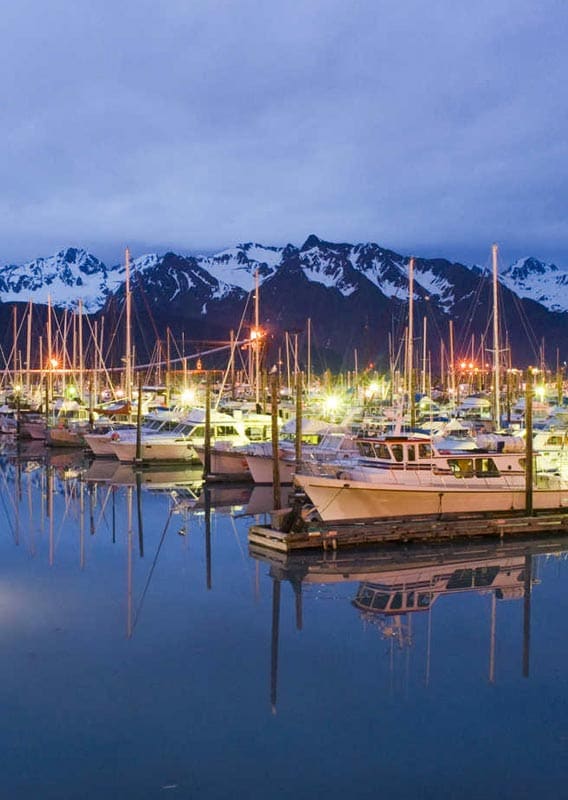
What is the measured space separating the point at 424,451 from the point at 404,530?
336 cm

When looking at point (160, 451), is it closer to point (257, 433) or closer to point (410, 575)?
point (257, 433)

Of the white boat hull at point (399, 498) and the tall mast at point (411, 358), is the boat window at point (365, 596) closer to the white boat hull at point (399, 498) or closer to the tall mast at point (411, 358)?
the white boat hull at point (399, 498)

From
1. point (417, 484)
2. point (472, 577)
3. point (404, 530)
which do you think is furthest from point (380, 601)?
point (417, 484)

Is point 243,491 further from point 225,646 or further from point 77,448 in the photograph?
point 77,448

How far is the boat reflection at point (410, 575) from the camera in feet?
59.3

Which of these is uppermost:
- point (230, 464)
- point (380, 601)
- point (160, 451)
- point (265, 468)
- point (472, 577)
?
point (160, 451)

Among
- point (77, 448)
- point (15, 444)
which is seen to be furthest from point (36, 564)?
point (15, 444)

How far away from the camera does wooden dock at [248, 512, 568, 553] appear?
23.4 m

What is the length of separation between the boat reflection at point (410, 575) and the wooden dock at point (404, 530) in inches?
11.3

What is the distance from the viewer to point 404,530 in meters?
24.3

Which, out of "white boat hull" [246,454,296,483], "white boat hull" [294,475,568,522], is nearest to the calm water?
"white boat hull" [294,475,568,522]

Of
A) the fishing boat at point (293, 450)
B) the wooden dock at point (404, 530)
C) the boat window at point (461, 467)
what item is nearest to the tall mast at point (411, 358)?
the fishing boat at point (293, 450)

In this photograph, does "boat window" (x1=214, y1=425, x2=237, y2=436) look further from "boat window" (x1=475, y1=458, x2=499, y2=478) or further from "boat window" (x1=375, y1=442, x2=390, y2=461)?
"boat window" (x1=475, y1=458, x2=499, y2=478)

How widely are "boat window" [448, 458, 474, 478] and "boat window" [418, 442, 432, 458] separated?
698 mm
